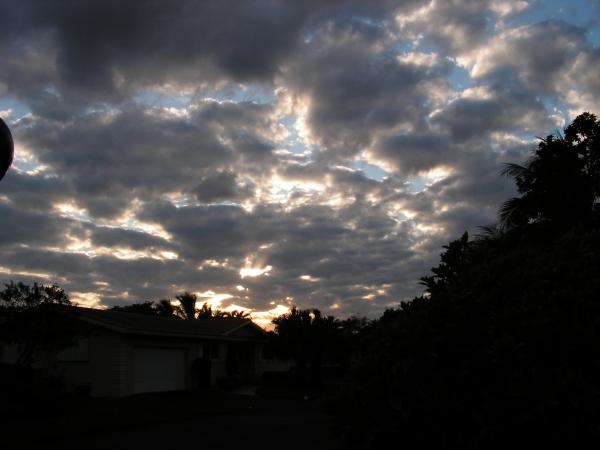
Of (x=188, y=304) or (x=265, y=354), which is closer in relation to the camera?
(x=265, y=354)

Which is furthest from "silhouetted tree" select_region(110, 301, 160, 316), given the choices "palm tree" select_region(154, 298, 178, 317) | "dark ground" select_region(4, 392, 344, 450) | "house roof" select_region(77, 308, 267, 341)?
"dark ground" select_region(4, 392, 344, 450)

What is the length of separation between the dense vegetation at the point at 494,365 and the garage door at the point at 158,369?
2373cm

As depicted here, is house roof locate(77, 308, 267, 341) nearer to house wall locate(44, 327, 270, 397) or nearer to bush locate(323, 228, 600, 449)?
house wall locate(44, 327, 270, 397)

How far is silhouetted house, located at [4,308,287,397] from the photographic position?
83.3 feet

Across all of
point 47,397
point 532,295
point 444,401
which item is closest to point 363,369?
point 444,401

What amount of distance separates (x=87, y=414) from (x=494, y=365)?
17373mm

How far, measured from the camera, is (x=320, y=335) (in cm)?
3531

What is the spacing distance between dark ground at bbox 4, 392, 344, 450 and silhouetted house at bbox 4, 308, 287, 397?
7.50 metres

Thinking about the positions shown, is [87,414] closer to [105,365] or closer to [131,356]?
[105,365]

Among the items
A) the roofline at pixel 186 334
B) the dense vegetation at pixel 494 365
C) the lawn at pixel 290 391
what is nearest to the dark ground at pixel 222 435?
the dense vegetation at pixel 494 365

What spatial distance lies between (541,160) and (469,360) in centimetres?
1871

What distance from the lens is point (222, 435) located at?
14703mm

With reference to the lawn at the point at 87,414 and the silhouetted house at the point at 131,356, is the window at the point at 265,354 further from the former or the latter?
the lawn at the point at 87,414

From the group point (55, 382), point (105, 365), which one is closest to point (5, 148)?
A: point (105, 365)
